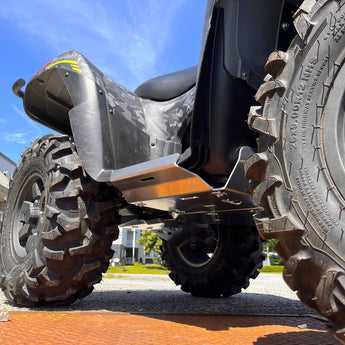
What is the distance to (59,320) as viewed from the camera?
2770 millimetres

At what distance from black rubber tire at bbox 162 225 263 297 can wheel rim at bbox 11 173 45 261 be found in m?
1.94

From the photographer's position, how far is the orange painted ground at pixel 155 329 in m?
2.21

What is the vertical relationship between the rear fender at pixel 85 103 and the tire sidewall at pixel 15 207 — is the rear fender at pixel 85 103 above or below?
above

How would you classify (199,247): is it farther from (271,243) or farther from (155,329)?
(271,243)

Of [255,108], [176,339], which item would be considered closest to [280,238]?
[255,108]

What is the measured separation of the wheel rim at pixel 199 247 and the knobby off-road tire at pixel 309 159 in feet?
9.49

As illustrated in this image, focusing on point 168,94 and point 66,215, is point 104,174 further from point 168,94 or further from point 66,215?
point 168,94

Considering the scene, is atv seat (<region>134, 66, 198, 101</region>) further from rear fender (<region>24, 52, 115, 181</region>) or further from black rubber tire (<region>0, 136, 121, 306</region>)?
black rubber tire (<region>0, 136, 121, 306</region>)

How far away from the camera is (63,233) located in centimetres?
304

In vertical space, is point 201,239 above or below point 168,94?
below

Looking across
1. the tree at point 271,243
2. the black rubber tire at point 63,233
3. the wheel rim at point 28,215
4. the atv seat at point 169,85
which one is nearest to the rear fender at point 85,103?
the black rubber tire at point 63,233

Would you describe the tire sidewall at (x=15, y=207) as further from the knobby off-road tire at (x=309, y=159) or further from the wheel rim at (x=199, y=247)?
the knobby off-road tire at (x=309, y=159)

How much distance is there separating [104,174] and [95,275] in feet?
3.56

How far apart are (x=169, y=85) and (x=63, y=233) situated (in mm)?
1585
